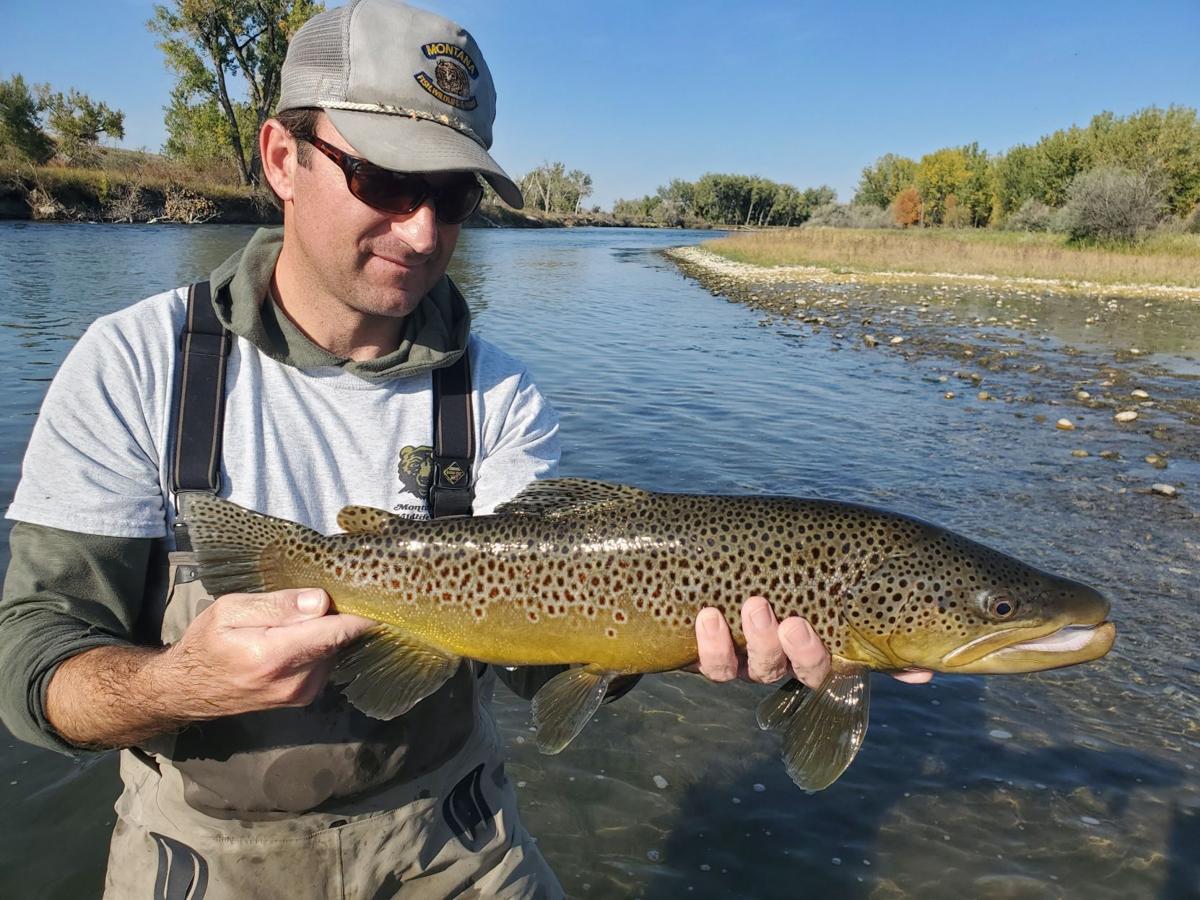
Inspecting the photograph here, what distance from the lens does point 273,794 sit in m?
2.30

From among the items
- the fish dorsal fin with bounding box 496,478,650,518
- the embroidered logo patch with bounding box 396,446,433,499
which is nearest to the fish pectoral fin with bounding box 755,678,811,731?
the fish dorsal fin with bounding box 496,478,650,518

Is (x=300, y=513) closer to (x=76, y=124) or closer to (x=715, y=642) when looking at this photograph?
(x=715, y=642)

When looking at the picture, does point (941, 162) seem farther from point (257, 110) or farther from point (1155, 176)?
point (257, 110)

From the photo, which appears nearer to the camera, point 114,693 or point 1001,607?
point 114,693

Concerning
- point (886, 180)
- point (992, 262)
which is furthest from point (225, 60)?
point (886, 180)

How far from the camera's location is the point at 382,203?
254 centimetres

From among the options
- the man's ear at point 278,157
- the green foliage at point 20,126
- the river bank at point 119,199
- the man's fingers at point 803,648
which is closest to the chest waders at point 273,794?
the man's ear at point 278,157

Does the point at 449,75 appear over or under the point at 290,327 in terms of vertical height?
over

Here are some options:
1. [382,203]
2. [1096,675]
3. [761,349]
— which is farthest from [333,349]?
[761,349]

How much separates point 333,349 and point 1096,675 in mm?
5327

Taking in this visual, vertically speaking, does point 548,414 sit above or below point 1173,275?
below

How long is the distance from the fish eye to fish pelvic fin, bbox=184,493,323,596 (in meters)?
2.18

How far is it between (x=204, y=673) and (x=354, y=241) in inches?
52.1

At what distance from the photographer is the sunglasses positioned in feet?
8.21
